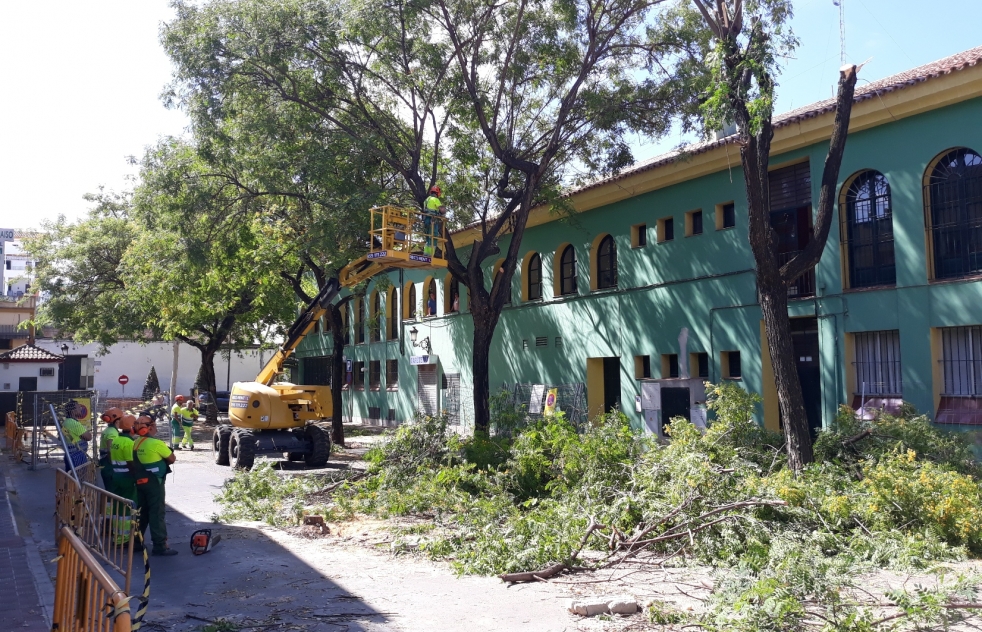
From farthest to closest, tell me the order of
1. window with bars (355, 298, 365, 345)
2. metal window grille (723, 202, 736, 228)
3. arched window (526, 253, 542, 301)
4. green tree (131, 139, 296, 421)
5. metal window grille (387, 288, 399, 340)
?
window with bars (355, 298, 365, 345)
metal window grille (387, 288, 399, 340)
arched window (526, 253, 542, 301)
metal window grille (723, 202, 736, 228)
green tree (131, 139, 296, 421)

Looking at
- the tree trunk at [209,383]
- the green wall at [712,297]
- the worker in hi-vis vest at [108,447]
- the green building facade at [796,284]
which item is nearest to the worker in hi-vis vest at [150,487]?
the worker in hi-vis vest at [108,447]

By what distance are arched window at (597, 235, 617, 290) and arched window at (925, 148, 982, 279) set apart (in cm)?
845

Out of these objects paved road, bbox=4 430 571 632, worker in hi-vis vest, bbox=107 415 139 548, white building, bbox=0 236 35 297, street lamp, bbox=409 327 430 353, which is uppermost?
white building, bbox=0 236 35 297

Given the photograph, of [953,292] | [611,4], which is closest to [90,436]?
[611,4]

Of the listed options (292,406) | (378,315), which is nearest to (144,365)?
(378,315)

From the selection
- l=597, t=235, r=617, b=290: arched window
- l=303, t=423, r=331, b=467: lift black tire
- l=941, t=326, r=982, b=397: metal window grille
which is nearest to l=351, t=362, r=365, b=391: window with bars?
l=597, t=235, r=617, b=290: arched window

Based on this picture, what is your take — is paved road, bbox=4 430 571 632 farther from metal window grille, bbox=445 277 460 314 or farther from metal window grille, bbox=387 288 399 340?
metal window grille, bbox=387 288 399 340

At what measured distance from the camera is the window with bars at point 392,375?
31.3 m

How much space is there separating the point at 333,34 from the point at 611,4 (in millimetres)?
5638

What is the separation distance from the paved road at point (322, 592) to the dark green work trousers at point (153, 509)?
9.2 inches

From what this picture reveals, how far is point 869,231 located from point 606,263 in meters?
7.63

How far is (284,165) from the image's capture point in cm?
1686

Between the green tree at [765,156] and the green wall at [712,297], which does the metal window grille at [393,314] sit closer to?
the green wall at [712,297]

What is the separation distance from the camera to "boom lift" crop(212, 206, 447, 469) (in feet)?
55.5
